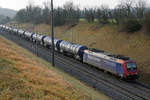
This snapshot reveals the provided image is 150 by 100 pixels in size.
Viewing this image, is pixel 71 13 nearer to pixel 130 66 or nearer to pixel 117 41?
pixel 117 41

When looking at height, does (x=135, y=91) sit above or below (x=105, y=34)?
below

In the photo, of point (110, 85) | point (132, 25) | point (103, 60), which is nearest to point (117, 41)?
point (132, 25)

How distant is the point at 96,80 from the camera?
24562 mm

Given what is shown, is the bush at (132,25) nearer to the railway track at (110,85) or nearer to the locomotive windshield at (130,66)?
the railway track at (110,85)

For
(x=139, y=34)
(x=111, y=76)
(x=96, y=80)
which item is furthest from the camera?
(x=139, y=34)

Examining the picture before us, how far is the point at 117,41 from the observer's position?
42469 millimetres

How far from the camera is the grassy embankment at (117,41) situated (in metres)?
30.2

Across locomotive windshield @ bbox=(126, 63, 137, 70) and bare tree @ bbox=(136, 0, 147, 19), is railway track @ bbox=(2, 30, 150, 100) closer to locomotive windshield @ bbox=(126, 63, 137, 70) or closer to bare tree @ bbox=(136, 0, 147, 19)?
locomotive windshield @ bbox=(126, 63, 137, 70)

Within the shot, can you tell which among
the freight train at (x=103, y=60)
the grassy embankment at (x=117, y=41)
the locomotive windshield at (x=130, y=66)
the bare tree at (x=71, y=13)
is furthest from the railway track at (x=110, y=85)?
the bare tree at (x=71, y=13)

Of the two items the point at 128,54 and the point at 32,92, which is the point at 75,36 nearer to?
the point at 128,54

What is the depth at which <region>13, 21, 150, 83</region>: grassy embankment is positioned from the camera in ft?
99.0

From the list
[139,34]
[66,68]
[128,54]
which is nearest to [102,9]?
[139,34]

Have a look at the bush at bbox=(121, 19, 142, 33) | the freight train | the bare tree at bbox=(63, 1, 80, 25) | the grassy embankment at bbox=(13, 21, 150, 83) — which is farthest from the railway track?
the bare tree at bbox=(63, 1, 80, 25)

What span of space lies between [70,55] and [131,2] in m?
24.6
